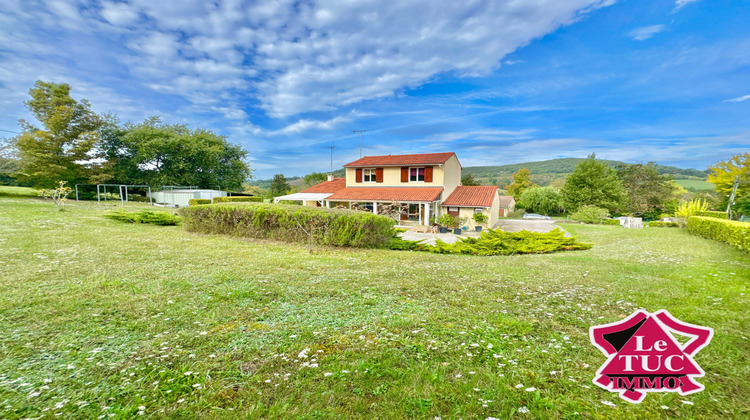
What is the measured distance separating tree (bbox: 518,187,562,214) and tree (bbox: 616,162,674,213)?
29.9 feet

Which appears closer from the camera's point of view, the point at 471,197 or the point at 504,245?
the point at 504,245

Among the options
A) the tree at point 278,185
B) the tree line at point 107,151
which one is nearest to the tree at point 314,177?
the tree at point 278,185

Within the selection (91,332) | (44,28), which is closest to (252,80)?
(44,28)

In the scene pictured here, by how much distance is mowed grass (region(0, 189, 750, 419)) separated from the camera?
2.14m

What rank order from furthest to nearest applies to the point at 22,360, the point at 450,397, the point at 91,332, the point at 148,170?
the point at 148,170 → the point at 91,332 → the point at 22,360 → the point at 450,397

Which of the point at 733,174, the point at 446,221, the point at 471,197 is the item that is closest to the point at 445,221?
the point at 446,221

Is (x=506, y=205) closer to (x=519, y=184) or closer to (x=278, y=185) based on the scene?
(x=519, y=184)

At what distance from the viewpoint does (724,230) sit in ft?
36.5

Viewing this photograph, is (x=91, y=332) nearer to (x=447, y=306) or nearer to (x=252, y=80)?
(x=447, y=306)

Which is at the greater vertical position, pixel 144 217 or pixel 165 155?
pixel 165 155

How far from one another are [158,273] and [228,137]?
133 ft

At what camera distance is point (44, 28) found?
40.5 feet

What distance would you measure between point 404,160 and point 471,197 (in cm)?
694

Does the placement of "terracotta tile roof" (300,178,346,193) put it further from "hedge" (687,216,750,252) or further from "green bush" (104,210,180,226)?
"hedge" (687,216,750,252)
